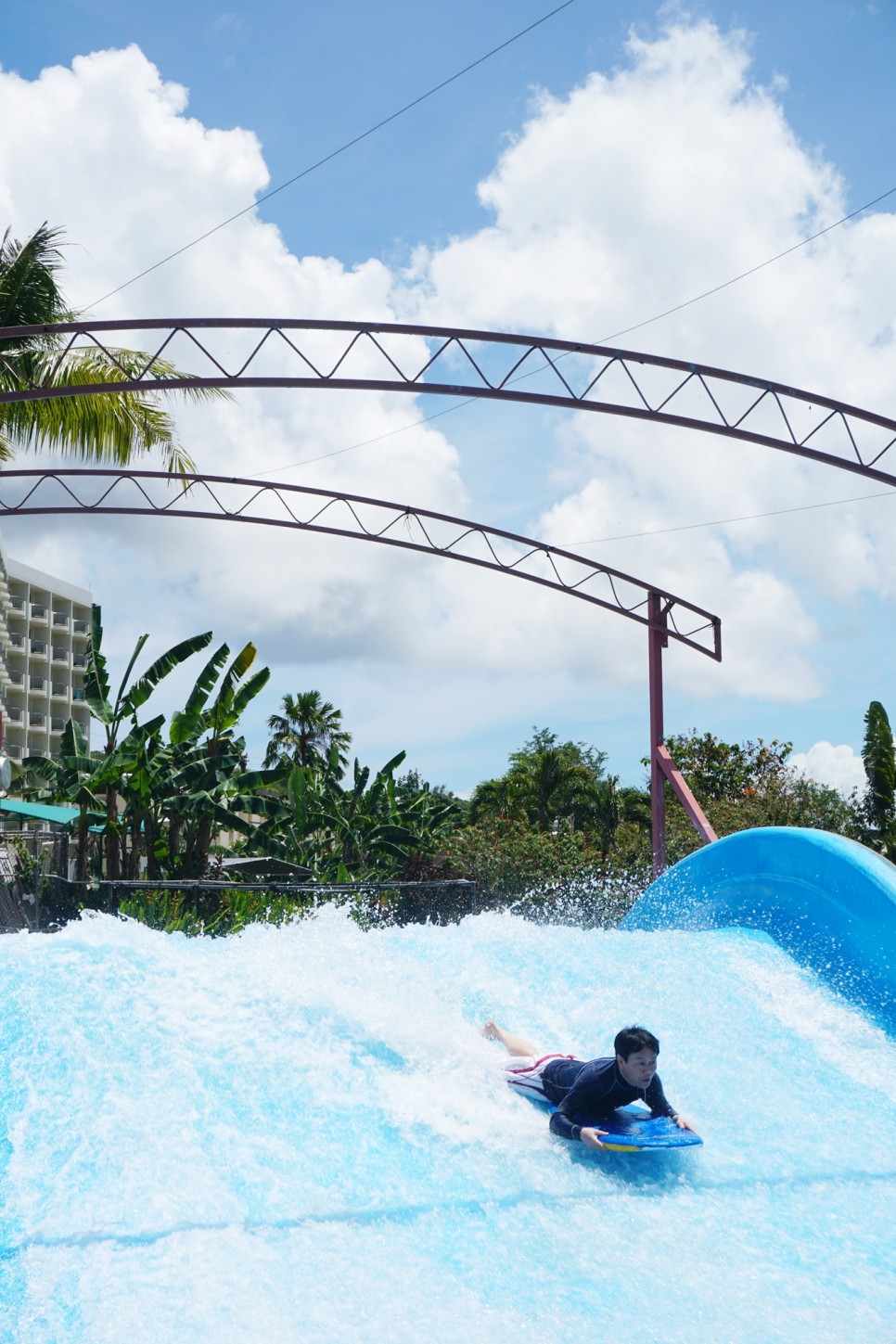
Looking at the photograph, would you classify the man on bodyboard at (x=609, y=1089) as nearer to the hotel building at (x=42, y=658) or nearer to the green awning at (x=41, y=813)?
the green awning at (x=41, y=813)

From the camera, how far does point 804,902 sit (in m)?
9.91

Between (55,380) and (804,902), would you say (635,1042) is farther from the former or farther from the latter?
(55,380)

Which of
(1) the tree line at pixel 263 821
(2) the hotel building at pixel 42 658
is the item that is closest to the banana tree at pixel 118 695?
(1) the tree line at pixel 263 821

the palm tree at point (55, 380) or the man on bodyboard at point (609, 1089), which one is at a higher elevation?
the palm tree at point (55, 380)

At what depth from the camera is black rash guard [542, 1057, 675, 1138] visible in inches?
→ 237

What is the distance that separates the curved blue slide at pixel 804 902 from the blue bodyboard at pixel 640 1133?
9.82 ft

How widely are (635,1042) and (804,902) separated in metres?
4.48

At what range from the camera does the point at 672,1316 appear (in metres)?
4.63

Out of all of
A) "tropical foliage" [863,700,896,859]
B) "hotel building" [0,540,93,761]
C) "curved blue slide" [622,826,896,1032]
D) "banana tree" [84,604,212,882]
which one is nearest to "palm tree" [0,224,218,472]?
"banana tree" [84,604,212,882]

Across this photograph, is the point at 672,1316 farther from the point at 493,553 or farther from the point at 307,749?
the point at 307,749

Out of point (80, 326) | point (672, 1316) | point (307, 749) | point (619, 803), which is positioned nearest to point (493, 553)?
point (80, 326)

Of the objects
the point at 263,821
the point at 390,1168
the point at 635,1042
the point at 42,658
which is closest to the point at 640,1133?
the point at 635,1042

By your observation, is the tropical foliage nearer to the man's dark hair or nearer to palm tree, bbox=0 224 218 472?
palm tree, bbox=0 224 218 472

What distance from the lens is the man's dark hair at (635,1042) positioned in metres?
5.91
